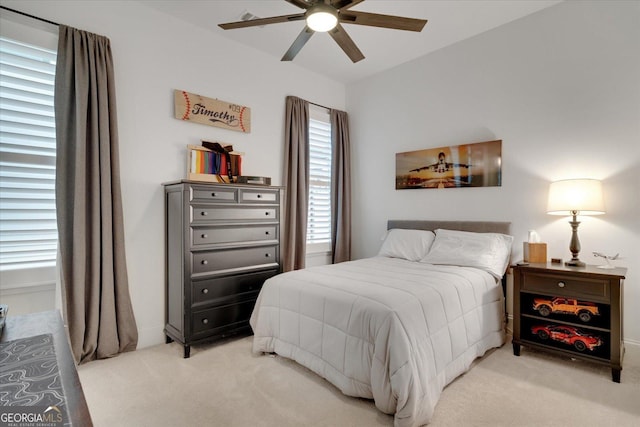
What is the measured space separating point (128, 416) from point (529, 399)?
96.6 inches

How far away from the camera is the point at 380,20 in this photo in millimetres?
2125

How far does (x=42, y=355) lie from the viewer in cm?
100

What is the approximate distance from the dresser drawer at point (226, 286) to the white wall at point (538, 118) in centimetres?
196

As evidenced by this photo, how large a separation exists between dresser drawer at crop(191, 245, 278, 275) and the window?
44.5 inches

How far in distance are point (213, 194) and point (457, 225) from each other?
260cm

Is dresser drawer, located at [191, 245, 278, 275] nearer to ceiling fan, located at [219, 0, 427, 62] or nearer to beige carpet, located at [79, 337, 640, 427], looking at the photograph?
beige carpet, located at [79, 337, 640, 427]

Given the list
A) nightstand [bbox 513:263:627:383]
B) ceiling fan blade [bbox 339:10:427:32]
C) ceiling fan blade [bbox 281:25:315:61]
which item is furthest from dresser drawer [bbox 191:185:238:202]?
nightstand [bbox 513:263:627:383]

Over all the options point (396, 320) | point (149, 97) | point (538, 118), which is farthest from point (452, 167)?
point (149, 97)

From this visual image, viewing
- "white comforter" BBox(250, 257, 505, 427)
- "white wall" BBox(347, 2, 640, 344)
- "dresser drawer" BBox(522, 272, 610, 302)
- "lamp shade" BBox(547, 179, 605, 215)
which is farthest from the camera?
"white wall" BBox(347, 2, 640, 344)

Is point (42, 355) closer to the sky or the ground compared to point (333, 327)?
closer to the sky

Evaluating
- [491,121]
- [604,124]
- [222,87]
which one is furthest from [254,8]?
[604,124]

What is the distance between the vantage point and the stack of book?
3180mm

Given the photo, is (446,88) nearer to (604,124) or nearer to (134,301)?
(604,124)

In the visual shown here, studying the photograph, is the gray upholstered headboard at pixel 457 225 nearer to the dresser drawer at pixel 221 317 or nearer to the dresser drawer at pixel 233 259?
the dresser drawer at pixel 233 259
